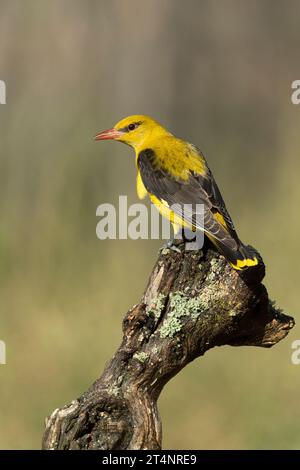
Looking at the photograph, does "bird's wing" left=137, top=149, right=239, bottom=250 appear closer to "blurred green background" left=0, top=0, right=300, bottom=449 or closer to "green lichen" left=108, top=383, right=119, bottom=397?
"green lichen" left=108, top=383, right=119, bottom=397

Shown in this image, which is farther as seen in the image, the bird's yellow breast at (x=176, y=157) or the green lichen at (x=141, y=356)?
the bird's yellow breast at (x=176, y=157)

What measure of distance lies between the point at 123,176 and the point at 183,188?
1.63 m

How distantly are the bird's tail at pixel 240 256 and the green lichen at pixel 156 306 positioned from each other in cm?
28

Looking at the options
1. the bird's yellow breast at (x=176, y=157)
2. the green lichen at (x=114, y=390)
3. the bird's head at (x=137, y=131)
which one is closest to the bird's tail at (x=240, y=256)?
the green lichen at (x=114, y=390)

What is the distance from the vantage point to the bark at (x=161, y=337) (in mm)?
2822

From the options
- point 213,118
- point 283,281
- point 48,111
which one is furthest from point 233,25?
point 283,281

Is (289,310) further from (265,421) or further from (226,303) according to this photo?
(226,303)

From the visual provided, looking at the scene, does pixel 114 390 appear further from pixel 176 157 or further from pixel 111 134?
pixel 111 134

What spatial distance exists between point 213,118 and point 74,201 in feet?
3.89

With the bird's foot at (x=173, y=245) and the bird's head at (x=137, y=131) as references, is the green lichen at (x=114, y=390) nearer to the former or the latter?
the bird's foot at (x=173, y=245)

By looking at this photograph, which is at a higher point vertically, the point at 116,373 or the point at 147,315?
the point at 147,315

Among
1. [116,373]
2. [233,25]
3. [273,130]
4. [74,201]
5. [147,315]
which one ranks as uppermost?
[233,25]

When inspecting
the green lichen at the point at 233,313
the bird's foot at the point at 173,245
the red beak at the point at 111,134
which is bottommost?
the green lichen at the point at 233,313

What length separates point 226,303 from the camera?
314cm
